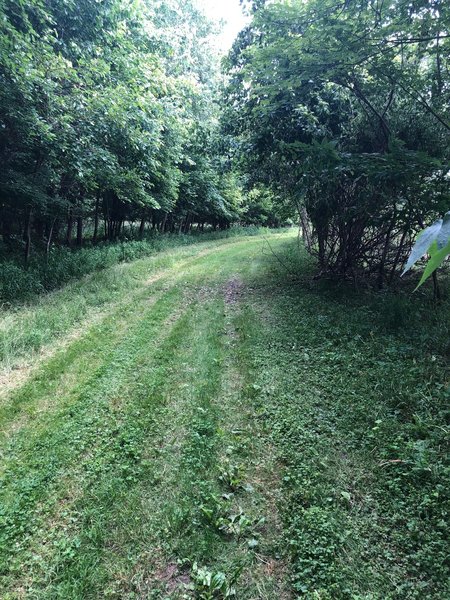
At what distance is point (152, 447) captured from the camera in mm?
3357

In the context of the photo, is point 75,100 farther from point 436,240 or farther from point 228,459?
point 436,240

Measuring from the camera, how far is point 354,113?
780cm

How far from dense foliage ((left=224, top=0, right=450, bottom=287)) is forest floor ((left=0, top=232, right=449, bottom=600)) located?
2.03 m

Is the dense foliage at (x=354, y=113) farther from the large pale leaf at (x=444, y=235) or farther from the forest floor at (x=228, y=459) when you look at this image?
the large pale leaf at (x=444, y=235)

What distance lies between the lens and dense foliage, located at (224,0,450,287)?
512 cm

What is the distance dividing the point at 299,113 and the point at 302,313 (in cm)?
445

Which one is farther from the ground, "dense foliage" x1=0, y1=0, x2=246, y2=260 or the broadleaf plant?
"dense foliage" x1=0, y1=0, x2=246, y2=260

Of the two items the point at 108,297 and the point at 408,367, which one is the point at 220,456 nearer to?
the point at 408,367

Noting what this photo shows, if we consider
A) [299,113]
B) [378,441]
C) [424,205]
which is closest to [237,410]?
[378,441]

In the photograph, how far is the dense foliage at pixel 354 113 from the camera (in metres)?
5.12

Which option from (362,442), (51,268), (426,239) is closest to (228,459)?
(362,442)

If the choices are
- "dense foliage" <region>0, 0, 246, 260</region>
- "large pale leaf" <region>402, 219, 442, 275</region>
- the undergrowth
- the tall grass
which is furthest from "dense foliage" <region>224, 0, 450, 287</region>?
the tall grass

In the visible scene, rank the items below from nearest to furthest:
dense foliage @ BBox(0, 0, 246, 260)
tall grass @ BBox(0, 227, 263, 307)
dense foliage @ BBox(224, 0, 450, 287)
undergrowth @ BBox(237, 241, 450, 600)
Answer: undergrowth @ BBox(237, 241, 450, 600)
dense foliage @ BBox(224, 0, 450, 287)
dense foliage @ BBox(0, 0, 246, 260)
tall grass @ BBox(0, 227, 263, 307)

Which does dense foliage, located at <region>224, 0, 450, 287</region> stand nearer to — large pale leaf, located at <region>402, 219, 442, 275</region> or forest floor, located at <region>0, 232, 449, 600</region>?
forest floor, located at <region>0, 232, 449, 600</region>
